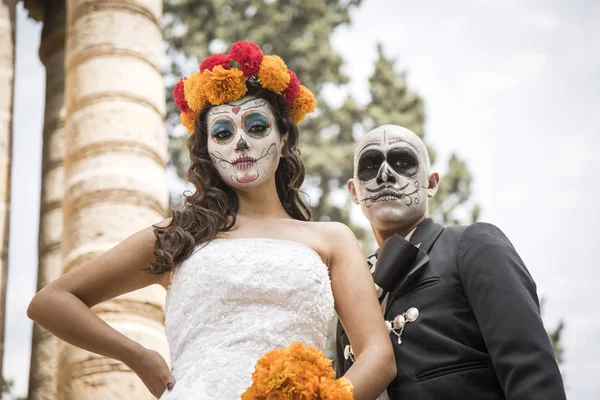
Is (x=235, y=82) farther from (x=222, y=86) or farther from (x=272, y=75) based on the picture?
(x=272, y=75)

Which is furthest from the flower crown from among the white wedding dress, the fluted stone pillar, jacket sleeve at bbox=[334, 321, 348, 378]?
the fluted stone pillar

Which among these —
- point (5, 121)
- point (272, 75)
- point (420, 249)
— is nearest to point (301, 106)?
point (272, 75)

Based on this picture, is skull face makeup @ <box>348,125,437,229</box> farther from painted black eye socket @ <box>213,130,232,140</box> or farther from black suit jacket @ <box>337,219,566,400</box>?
painted black eye socket @ <box>213,130,232,140</box>

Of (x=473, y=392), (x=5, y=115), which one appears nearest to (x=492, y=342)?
(x=473, y=392)

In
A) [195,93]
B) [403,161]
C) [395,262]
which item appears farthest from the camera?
[403,161]

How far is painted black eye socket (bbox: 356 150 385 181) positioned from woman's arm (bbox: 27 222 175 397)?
119 centimetres

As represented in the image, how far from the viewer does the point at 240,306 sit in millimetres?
3309

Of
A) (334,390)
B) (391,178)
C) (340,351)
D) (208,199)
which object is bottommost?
(334,390)

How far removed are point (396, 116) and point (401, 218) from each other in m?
13.1

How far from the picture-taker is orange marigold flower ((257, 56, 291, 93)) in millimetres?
3818

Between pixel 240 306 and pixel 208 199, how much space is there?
2.04 ft

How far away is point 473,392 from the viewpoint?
328cm

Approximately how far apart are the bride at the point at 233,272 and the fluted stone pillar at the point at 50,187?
521 centimetres

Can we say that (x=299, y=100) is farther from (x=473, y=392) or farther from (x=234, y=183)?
(x=473, y=392)
